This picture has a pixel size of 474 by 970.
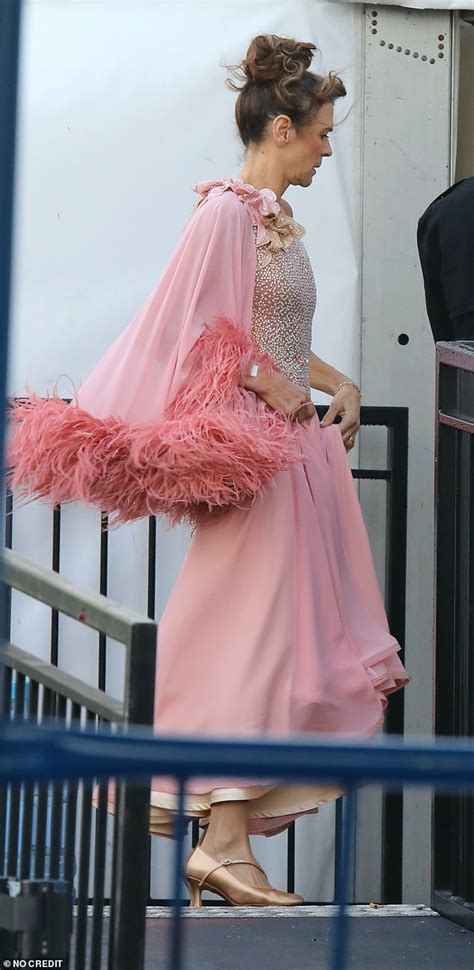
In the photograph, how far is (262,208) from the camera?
3383 millimetres

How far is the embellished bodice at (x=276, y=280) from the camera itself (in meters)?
3.38

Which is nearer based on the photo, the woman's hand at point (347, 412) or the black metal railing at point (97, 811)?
the black metal railing at point (97, 811)

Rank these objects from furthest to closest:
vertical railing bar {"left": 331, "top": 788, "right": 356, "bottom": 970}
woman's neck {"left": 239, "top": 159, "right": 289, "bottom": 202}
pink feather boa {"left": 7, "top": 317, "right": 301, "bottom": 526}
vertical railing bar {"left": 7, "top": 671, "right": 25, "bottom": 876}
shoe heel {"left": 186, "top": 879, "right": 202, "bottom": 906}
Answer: woman's neck {"left": 239, "top": 159, "right": 289, "bottom": 202}
shoe heel {"left": 186, "top": 879, "right": 202, "bottom": 906}
pink feather boa {"left": 7, "top": 317, "right": 301, "bottom": 526}
vertical railing bar {"left": 7, "top": 671, "right": 25, "bottom": 876}
vertical railing bar {"left": 331, "top": 788, "right": 356, "bottom": 970}

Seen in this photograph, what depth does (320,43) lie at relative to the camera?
15.0 feet

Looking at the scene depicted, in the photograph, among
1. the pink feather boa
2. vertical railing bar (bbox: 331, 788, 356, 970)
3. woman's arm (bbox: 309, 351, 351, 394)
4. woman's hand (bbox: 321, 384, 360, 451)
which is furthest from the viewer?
woman's arm (bbox: 309, 351, 351, 394)

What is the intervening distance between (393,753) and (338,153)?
12.0 feet

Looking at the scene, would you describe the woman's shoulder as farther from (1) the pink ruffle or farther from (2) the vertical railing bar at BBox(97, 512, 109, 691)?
(2) the vertical railing bar at BBox(97, 512, 109, 691)

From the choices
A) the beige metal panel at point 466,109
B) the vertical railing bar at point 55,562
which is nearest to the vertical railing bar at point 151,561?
the vertical railing bar at point 55,562

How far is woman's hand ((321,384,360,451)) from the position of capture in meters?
3.63

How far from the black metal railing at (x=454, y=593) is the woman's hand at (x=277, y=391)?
31 cm

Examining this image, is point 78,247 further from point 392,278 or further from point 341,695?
point 341,695

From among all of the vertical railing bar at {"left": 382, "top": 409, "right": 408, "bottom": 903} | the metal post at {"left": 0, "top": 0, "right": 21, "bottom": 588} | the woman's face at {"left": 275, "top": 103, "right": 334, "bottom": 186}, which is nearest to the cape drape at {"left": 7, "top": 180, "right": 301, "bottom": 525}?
the woman's face at {"left": 275, "top": 103, "right": 334, "bottom": 186}

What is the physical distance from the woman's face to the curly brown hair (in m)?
0.02

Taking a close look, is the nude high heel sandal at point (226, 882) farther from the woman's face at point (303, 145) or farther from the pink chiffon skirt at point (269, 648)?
the woman's face at point (303, 145)
